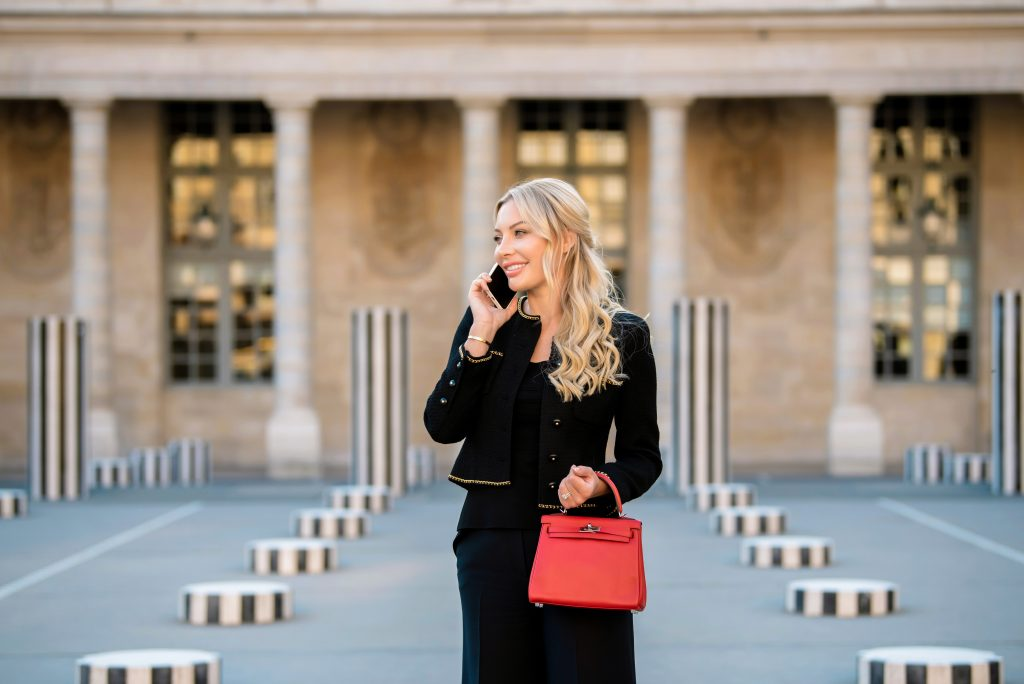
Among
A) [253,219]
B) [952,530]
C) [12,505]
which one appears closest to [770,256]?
[253,219]

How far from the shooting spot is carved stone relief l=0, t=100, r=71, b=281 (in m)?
37.5

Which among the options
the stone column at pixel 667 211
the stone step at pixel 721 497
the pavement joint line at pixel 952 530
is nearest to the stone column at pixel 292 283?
the stone column at pixel 667 211

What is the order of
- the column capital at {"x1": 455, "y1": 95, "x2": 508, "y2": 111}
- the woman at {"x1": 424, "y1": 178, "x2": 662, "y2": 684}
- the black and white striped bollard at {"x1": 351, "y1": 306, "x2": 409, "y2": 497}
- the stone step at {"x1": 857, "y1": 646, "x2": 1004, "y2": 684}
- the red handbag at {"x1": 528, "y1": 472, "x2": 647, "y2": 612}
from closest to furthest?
the red handbag at {"x1": 528, "y1": 472, "x2": 647, "y2": 612} → the woman at {"x1": 424, "y1": 178, "x2": 662, "y2": 684} → the stone step at {"x1": 857, "y1": 646, "x2": 1004, "y2": 684} → the black and white striped bollard at {"x1": 351, "y1": 306, "x2": 409, "y2": 497} → the column capital at {"x1": 455, "y1": 95, "x2": 508, "y2": 111}

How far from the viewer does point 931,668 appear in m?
9.32

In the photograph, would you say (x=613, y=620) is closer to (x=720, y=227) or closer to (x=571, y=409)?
(x=571, y=409)

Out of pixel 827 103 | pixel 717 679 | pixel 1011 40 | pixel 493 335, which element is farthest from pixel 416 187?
pixel 493 335

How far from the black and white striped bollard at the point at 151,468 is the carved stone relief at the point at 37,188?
8.33 metres

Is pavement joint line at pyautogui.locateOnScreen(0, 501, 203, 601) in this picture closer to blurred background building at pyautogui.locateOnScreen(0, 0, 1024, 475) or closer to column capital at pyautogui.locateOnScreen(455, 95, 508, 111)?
column capital at pyautogui.locateOnScreen(455, 95, 508, 111)

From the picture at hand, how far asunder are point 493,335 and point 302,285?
2867 centimetres

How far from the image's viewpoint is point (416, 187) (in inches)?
1483

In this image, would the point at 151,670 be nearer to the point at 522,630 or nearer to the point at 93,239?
the point at 522,630

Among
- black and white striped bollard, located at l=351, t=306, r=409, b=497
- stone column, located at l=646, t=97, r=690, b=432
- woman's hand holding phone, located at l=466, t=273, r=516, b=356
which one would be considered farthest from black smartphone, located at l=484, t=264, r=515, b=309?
stone column, located at l=646, t=97, r=690, b=432

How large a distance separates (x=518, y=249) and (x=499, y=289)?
0.78 feet

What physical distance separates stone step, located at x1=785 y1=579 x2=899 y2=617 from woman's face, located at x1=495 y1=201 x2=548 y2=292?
26.8ft
